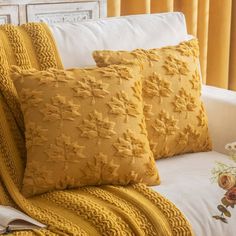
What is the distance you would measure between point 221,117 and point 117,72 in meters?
0.50

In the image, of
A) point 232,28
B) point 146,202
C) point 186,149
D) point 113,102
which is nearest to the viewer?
point 146,202

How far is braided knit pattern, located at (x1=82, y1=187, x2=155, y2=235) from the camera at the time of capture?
1566 millimetres

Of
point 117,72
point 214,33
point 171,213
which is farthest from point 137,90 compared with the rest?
point 214,33

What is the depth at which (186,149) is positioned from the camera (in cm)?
204

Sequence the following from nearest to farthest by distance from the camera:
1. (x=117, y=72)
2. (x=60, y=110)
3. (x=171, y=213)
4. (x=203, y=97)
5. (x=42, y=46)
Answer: (x=171, y=213) → (x=60, y=110) → (x=117, y=72) → (x=42, y=46) → (x=203, y=97)

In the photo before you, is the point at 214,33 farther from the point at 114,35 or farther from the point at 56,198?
the point at 56,198

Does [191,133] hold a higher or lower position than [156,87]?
lower

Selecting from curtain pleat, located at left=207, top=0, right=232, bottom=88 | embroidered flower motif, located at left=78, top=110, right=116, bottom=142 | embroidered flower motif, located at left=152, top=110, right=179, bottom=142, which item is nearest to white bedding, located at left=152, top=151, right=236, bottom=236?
embroidered flower motif, located at left=152, top=110, right=179, bottom=142

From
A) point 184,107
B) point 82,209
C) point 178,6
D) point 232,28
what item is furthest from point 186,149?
point 232,28

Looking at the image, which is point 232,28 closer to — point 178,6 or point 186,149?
point 178,6

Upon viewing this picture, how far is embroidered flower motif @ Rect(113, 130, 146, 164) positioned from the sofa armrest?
1.50 feet

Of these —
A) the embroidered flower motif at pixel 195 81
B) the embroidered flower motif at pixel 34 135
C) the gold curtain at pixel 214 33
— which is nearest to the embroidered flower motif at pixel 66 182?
the embroidered flower motif at pixel 34 135

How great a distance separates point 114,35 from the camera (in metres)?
2.13

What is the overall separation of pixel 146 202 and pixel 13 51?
2.14ft
